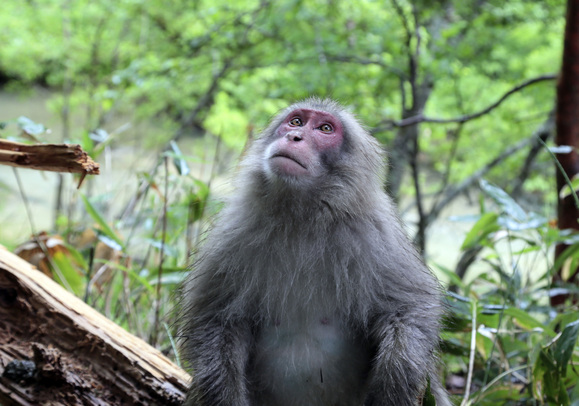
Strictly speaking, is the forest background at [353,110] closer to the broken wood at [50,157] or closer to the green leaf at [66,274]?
the green leaf at [66,274]

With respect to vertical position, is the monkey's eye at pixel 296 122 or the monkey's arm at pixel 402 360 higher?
the monkey's eye at pixel 296 122

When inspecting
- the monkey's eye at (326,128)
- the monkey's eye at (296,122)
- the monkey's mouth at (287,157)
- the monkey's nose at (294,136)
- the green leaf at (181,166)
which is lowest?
the green leaf at (181,166)

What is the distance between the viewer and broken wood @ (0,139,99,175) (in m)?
2.63

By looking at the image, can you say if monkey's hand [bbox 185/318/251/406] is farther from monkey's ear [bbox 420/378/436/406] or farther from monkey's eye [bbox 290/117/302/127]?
monkey's eye [bbox 290/117/302/127]

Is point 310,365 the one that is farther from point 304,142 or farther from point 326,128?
point 326,128

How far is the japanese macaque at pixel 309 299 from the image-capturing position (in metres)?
2.65

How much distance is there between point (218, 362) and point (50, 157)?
1256 millimetres

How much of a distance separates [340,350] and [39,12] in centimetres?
1028

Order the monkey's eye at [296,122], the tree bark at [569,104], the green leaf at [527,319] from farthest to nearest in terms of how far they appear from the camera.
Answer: the tree bark at [569,104]
the green leaf at [527,319]
the monkey's eye at [296,122]

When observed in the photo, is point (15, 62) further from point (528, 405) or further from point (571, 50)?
point (528, 405)

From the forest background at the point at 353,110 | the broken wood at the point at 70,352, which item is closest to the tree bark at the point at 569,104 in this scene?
the forest background at the point at 353,110

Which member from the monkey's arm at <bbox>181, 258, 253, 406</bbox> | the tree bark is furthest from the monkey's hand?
the tree bark

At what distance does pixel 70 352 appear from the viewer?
2.80 m

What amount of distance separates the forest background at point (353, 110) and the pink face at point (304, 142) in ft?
2.12
